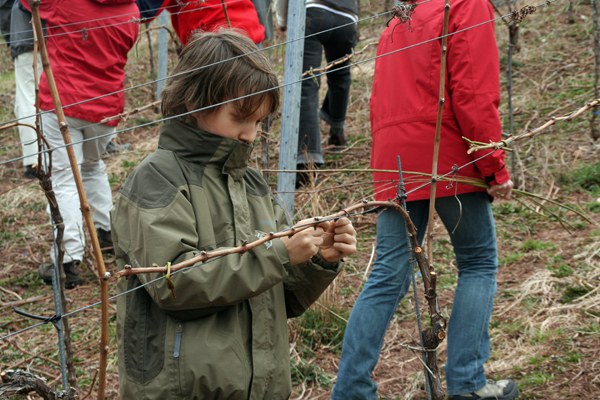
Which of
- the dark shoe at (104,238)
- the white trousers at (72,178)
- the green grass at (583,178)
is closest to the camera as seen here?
the white trousers at (72,178)

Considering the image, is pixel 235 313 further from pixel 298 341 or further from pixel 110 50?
pixel 110 50

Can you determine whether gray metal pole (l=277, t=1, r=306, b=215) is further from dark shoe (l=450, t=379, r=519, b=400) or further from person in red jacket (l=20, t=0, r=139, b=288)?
dark shoe (l=450, t=379, r=519, b=400)

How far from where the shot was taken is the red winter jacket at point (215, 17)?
407 cm

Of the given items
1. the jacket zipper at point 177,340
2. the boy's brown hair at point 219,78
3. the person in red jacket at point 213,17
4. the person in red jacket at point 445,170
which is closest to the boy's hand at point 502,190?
the person in red jacket at point 445,170

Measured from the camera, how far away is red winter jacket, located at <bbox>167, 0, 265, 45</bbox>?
160 inches

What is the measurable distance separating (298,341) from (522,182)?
7.42ft

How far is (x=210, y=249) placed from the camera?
191 cm

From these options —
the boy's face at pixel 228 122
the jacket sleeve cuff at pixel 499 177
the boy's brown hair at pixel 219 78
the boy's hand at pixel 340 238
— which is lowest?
the boy's hand at pixel 340 238

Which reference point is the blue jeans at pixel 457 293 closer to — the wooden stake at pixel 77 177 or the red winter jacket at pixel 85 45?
the wooden stake at pixel 77 177

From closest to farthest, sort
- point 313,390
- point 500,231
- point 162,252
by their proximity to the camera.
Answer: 1. point 162,252
2. point 313,390
3. point 500,231

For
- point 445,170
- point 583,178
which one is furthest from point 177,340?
point 583,178

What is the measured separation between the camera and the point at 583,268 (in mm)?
4246

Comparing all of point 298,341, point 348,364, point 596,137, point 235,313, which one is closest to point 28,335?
point 298,341

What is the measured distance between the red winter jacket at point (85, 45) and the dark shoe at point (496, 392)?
2.25 metres
